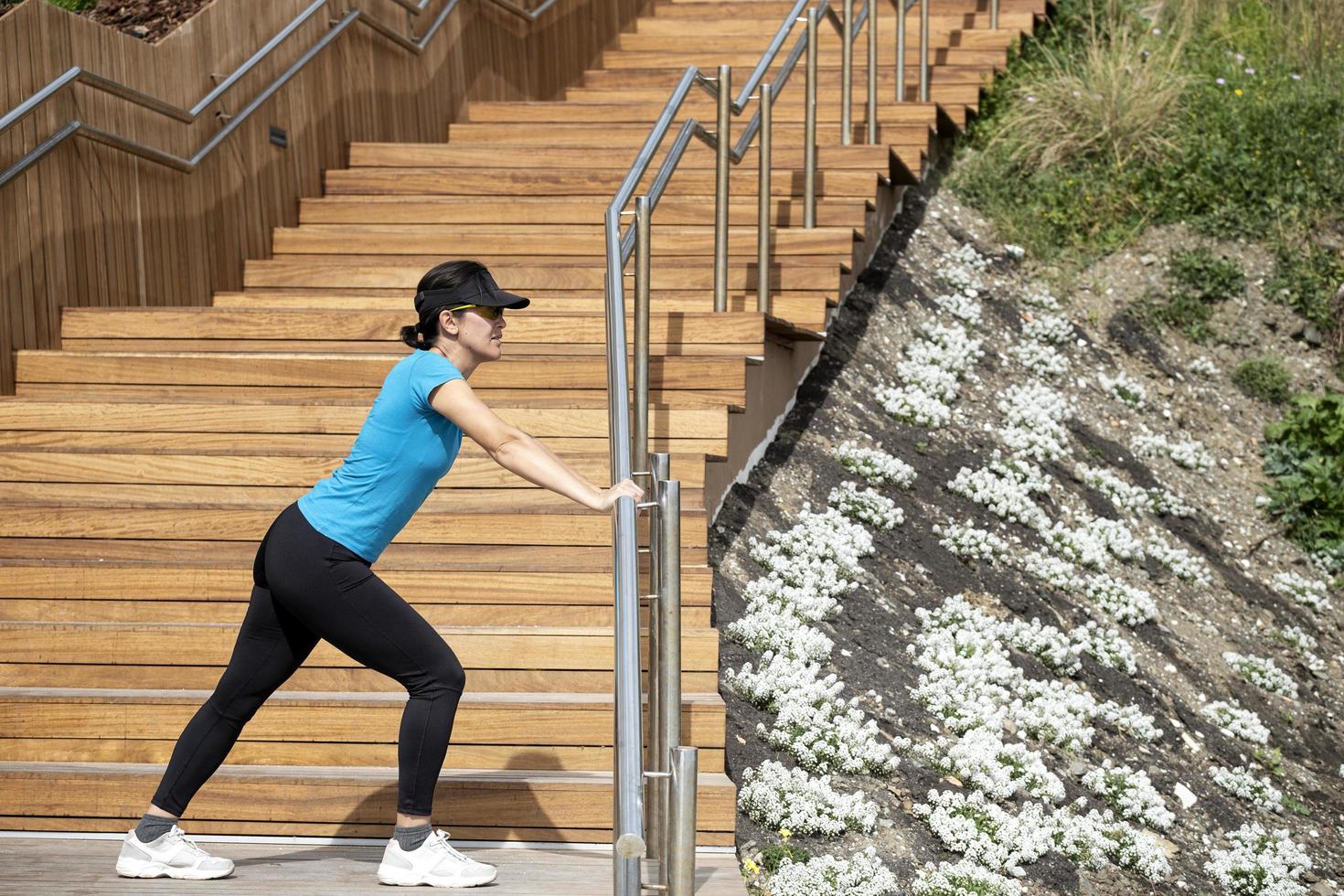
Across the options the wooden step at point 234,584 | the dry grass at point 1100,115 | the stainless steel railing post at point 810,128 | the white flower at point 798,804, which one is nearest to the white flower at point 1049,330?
the dry grass at point 1100,115

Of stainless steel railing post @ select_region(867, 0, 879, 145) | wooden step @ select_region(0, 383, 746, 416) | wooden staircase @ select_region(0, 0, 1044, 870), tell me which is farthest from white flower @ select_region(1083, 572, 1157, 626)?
stainless steel railing post @ select_region(867, 0, 879, 145)

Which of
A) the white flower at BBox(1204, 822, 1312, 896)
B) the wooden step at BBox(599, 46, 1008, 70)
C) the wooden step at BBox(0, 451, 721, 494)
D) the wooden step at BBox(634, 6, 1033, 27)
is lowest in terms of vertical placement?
the white flower at BBox(1204, 822, 1312, 896)

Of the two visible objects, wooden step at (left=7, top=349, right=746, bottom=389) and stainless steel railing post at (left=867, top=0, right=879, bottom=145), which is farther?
stainless steel railing post at (left=867, top=0, right=879, bottom=145)

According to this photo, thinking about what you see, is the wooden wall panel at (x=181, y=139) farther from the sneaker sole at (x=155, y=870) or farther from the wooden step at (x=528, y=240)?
the sneaker sole at (x=155, y=870)

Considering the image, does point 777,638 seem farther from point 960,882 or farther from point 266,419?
point 266,419

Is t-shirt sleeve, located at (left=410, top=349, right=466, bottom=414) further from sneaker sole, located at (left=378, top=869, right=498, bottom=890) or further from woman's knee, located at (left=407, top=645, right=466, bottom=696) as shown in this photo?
sneaker sole, located at (left=378, top=869, right=498, bottom=890)

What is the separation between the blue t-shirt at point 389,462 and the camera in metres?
3.68

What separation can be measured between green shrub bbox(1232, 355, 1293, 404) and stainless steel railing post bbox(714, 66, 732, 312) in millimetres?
3543

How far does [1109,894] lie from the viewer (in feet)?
16.7

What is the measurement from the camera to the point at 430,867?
387 centimetres

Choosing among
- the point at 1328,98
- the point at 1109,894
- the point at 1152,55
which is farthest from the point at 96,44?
the point at 1328,98

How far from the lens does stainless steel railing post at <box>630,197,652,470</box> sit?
5.56 meters

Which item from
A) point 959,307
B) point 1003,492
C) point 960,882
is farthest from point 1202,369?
point 960,882

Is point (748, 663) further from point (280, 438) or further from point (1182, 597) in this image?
point (1182, 597)
